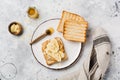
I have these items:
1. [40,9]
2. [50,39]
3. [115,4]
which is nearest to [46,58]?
[50,39]

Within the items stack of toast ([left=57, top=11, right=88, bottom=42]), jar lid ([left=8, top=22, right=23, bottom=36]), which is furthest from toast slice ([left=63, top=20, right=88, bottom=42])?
jar lid ([left=8, top=22, right=23, bottom=36])

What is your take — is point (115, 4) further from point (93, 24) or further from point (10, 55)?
point (10, 55)

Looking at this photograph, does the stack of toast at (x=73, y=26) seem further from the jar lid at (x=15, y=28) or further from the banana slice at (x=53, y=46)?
the jar lid at (x=15, y=28)

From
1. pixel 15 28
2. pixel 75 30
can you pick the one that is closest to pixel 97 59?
pixel 75 30

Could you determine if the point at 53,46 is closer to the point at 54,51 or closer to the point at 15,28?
the point at 54,51

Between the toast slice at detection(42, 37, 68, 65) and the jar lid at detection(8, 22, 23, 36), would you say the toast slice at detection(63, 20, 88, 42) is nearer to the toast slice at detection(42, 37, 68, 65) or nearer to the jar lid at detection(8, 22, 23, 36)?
the toast slice at detection(42, 37, 68, 65)

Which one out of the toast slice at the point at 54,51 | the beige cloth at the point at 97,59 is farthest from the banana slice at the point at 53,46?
the beige cloth at the point at 97,59
